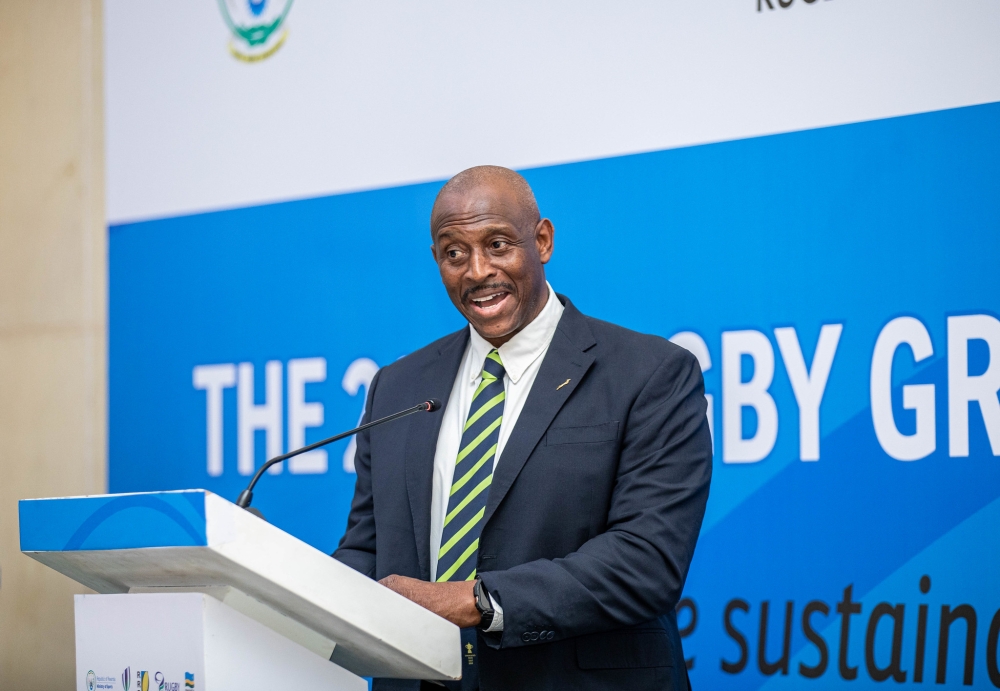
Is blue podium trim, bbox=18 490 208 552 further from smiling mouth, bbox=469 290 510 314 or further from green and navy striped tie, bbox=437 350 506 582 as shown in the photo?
smiling mouth, bbox=469 290 510 314

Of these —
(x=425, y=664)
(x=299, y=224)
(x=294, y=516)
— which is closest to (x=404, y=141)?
(x=299, y=224)

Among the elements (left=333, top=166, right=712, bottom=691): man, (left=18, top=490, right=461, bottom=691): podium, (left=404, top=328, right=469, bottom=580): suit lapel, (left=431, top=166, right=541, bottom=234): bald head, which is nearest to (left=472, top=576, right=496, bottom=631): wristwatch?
(left=333, top=166, right=712, bottom=691): man

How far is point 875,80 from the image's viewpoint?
8.54 ft

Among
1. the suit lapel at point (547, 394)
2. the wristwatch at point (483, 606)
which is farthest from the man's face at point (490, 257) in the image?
the wristwatch at point (483, 606)

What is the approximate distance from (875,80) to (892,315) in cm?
59

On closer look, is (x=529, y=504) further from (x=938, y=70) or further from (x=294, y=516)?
(x=294, y=516)

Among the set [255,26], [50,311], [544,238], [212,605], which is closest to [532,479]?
[544,238]

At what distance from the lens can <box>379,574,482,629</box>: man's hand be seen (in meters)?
1.55

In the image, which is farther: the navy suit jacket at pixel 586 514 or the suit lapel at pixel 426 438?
the suit lapel at pixel 426 438

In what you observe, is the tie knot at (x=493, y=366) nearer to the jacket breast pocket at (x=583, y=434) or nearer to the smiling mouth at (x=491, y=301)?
the smiling mouth at (x=491, y=301)

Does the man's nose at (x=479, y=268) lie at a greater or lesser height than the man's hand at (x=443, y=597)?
greater

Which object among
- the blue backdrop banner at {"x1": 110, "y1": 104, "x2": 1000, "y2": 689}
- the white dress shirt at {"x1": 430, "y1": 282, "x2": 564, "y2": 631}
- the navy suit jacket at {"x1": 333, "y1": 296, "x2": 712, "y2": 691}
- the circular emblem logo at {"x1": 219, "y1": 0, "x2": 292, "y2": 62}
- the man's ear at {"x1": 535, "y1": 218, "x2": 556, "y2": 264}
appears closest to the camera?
the navy suit jacket at {"x1": 333, "y1": 296, "x2": 712, "y2": 691}

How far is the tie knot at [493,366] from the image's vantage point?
2.05 metres

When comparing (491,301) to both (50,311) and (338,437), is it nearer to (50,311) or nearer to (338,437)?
(338,437)
